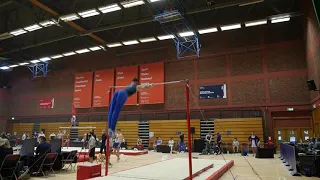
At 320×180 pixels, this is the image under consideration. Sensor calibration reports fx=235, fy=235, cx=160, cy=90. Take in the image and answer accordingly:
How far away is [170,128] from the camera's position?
18.8 meters

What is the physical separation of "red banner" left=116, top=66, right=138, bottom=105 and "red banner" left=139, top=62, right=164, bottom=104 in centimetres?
75

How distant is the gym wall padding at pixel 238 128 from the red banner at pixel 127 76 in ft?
24.4

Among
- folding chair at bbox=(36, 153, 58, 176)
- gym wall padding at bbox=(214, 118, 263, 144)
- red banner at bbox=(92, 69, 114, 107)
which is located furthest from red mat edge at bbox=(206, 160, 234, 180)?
red banner at bbox=(92, 69, 114, 107)

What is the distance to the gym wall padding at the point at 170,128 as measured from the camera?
18266 mm

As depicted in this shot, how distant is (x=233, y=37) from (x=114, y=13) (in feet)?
31.3

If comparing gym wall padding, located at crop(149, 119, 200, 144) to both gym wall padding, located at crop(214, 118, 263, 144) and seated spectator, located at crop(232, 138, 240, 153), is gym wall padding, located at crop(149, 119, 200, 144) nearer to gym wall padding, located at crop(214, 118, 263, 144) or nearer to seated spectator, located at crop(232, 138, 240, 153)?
gym wall padding, located at crop(214, 118, 263, 144)

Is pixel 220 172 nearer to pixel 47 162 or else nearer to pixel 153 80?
pixel 47 162

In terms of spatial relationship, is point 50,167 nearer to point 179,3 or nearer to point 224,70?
point 179,3

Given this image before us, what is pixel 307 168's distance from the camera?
7746mm

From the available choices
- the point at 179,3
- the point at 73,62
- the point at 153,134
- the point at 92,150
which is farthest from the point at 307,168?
the point at 73,62

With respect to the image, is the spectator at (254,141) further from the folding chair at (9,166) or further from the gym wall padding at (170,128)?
the folding chair at (9,166)

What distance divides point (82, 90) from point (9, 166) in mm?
16146

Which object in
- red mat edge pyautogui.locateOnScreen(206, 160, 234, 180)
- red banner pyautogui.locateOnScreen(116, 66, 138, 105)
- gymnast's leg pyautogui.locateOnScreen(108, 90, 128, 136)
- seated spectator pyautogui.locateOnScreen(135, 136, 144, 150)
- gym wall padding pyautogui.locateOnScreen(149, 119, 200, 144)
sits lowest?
seated spectator pyautogui.locateOnScreen(135, 136, 144, 150)

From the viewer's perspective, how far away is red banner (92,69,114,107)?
20969 mm
